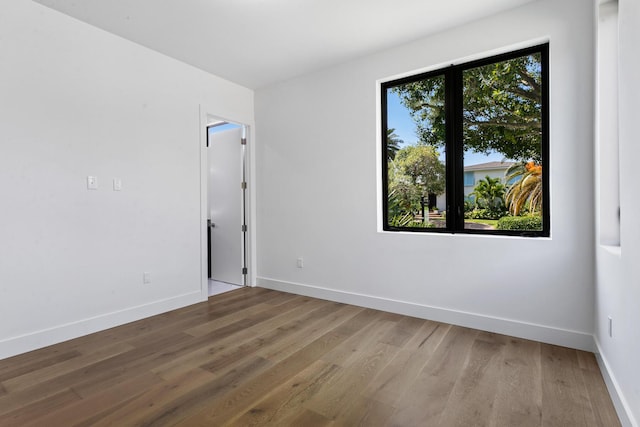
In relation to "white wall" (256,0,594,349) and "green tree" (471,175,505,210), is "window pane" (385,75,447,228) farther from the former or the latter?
"green tree" (471,175,505,210)

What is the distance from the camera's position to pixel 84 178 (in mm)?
2824

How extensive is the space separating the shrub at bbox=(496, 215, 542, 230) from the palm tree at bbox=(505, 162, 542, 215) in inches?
2.1

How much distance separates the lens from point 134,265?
3.20 metres

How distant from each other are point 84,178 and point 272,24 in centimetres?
213

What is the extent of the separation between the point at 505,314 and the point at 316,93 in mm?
3011

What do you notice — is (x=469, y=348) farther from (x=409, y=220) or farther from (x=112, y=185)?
(x=112, y=185)

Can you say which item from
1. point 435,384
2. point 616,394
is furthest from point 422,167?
point 616,394

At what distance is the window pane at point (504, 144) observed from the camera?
2.73 metres

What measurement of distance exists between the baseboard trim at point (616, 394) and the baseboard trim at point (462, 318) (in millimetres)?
213

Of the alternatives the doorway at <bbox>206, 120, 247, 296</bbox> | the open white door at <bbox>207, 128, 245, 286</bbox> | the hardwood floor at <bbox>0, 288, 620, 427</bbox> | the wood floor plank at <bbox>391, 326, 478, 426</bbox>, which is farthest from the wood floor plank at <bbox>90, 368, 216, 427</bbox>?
the open white door at <bbox>207, 128, 245, 286</bbox>

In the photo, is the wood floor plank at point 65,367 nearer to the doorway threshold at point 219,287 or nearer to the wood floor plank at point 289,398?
the wood floor plank at point 289,398

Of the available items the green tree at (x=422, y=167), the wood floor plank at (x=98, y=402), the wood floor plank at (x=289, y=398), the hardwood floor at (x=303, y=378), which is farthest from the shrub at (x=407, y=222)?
the wood floor plank at (x=98, y=402)

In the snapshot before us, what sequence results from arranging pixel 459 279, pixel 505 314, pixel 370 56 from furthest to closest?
pixel 370 56, pixel 459 279, pixel 505 314

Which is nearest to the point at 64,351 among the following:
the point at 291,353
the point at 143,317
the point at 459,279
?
the point at 143,317
